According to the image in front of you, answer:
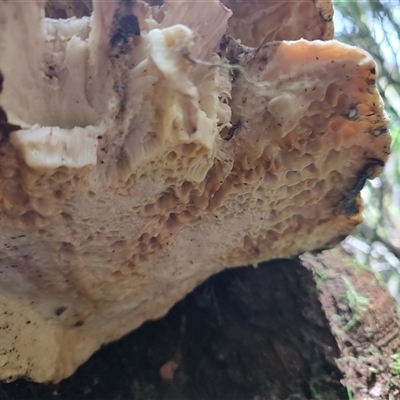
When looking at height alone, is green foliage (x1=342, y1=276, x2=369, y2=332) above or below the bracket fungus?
below

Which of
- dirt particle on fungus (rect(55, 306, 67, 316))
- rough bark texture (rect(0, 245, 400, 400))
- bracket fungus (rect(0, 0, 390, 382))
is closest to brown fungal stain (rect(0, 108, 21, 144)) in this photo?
bracket fungus (rect(0, 0, 390, 382))

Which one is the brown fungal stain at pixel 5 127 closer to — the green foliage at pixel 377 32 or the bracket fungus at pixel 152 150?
the bracket fungus at pixel 152 150

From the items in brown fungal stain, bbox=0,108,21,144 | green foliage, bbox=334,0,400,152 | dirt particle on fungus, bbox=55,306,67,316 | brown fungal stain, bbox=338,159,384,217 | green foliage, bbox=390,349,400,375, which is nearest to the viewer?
brown fungal stain, bbox=0,108,21,144

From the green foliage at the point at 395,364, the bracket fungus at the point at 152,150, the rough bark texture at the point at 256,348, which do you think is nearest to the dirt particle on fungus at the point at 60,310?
the bracket fungus at the point at 152,150

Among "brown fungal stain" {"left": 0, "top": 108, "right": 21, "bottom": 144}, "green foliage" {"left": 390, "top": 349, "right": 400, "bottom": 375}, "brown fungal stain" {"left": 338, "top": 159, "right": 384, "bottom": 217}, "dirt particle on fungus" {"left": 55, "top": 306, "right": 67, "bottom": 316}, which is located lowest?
"dirt particle on fungus" {"left": 55, "top": 306, "right": 67, "bottom": 316}

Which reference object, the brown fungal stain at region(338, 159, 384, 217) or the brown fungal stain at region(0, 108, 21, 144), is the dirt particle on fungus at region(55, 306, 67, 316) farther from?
the brown fungal stain at region(338, 159, 384, 217)

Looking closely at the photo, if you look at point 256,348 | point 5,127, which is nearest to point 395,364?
point 256,348
